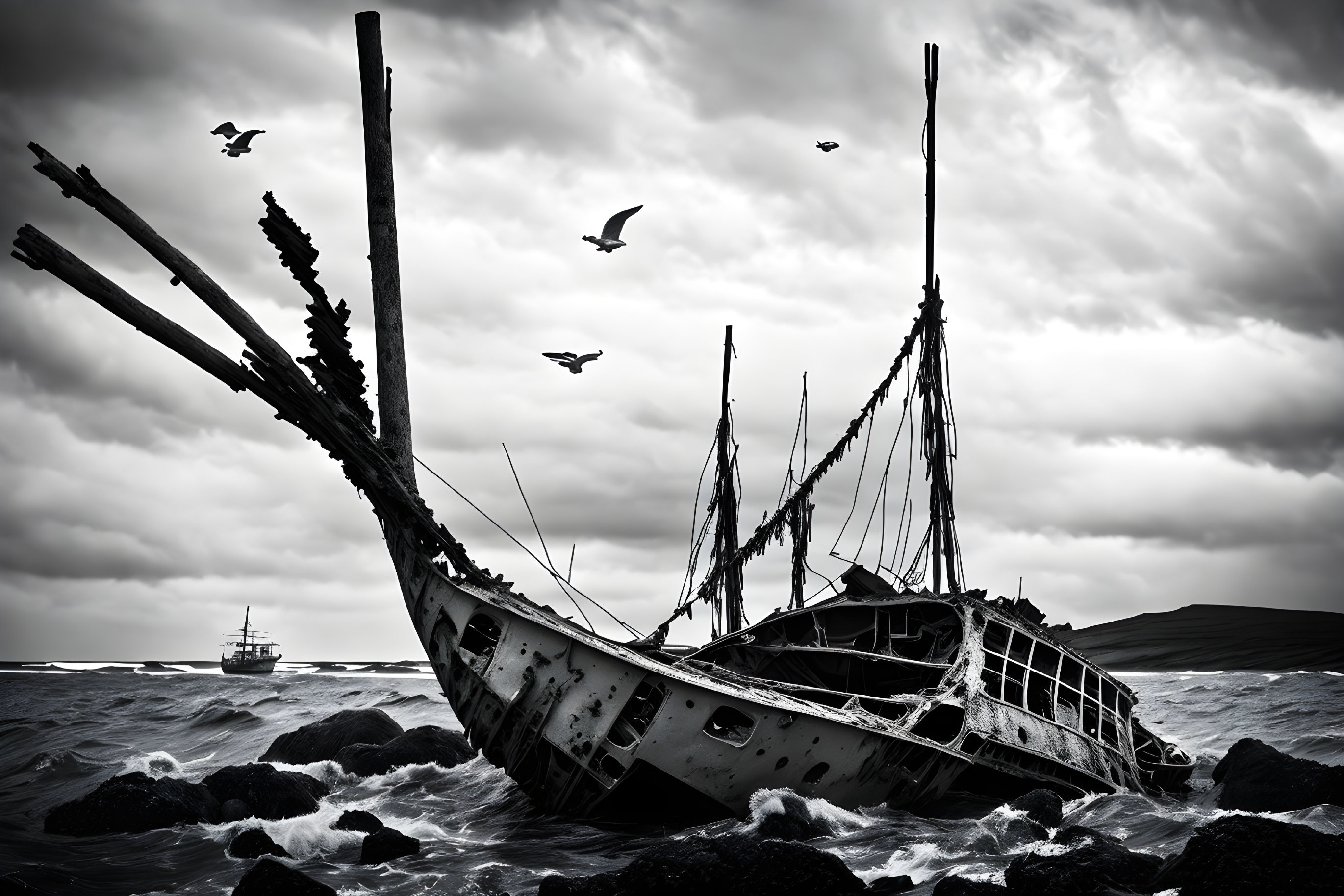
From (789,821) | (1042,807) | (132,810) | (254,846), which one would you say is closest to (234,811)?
(132,810)

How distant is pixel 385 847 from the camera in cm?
1170

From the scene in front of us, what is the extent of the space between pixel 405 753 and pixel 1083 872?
1420 centimetres

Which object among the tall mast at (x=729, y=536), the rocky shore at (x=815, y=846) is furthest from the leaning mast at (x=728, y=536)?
the rocky shore at (x=815, y=846)

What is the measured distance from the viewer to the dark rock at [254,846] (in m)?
12.0

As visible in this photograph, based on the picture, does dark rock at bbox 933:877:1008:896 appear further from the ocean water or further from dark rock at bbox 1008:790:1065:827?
dark rock at bbox 1008:790:1065:827

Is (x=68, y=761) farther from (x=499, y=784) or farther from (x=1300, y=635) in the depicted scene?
(x=1300, y=635)

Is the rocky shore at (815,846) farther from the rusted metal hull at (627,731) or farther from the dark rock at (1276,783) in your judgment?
the rusted metal hull at (627,731)

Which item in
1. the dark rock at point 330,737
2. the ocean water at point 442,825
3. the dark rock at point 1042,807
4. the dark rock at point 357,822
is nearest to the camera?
the ocean water at point 442,825

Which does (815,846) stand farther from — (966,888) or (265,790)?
(265,790)

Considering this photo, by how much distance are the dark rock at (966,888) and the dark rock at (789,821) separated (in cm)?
238

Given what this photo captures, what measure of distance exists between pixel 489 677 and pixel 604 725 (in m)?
1.61

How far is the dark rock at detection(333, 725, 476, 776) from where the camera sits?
19.3m

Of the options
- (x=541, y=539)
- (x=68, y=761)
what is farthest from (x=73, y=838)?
(x=68, y=761)

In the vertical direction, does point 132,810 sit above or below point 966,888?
below
